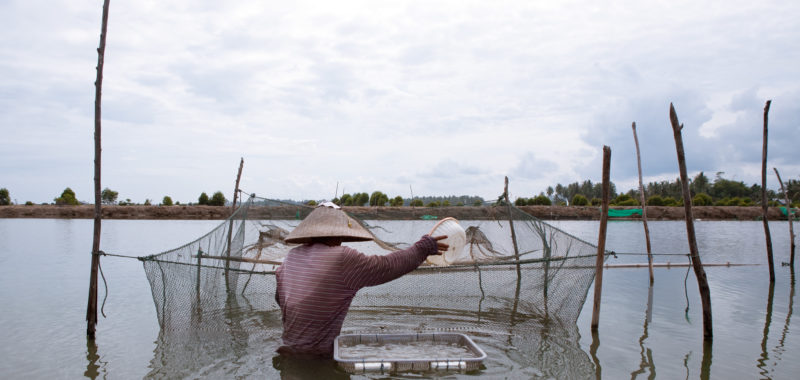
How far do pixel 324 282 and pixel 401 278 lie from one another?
101 inches

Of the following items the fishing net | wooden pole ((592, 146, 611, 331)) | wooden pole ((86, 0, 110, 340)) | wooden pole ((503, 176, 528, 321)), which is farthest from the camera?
wooden pole ((503, 176, 528, 321))

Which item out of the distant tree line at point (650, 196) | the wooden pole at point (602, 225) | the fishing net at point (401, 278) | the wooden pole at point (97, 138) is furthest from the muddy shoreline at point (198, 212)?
the wooden pole at point (97, 138)

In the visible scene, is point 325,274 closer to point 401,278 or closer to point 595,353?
point 401,278

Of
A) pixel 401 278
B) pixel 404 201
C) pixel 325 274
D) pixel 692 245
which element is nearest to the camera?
pixel 325 274

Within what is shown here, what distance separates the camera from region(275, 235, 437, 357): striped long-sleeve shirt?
305 cm

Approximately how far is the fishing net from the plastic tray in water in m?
1.24

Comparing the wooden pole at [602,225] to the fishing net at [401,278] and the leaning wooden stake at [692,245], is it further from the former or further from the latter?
the leaning wooden stake at [692,245]

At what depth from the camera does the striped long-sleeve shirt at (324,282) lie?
120 inches

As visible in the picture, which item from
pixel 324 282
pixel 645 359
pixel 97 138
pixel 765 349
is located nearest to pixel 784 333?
pixel 765 349

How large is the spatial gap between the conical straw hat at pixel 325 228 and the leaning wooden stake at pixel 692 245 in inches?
135

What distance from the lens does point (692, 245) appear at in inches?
206

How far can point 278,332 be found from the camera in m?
4.97

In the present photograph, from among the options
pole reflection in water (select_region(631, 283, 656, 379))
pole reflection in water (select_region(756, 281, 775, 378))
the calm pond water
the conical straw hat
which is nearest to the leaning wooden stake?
the calm pond water

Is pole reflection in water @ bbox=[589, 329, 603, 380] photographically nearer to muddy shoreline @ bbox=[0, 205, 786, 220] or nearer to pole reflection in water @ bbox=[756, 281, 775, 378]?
pole reflection in water @ bbox=[756, 281, 775, 378]
